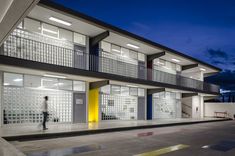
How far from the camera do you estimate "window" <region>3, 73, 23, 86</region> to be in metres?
13.0

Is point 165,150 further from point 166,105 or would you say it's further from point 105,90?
point 166,105

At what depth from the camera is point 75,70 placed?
14109 mm

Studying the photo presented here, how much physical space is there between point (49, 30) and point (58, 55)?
5.50 ft

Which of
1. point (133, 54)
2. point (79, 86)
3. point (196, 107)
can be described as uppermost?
point (133, 54)

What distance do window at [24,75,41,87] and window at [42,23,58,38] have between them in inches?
113

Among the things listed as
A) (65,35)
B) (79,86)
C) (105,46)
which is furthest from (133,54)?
(65,35)

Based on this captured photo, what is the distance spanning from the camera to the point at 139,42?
1864 cm

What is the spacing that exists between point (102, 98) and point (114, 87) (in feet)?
5.62

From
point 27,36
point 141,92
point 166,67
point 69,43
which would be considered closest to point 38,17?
point 27,36

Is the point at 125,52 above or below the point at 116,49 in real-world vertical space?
below

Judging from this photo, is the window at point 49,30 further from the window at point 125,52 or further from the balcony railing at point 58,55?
the window at point 125,52

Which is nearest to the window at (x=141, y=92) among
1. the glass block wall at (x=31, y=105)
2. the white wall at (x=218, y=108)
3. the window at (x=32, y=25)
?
the glass block wall at (x=31, y=105)

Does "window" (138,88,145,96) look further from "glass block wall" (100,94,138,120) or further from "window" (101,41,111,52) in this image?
"window" (101,41,111,52)

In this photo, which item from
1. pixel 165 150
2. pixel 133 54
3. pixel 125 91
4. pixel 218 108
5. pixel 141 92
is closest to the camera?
pixel 165 150
